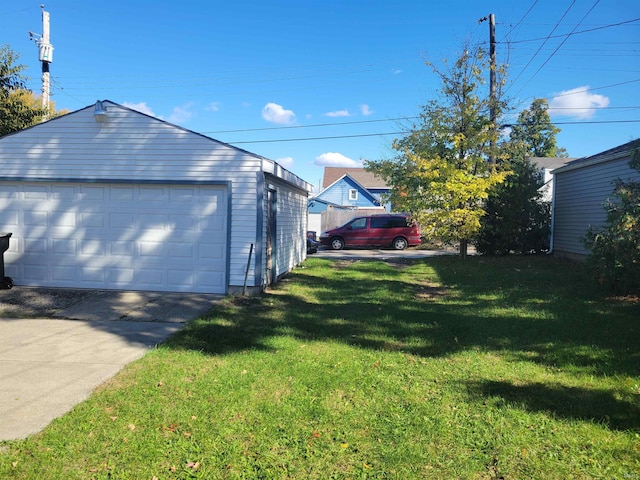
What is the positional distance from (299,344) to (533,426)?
301cm

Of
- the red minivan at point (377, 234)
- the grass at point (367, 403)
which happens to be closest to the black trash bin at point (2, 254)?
the grass at point (367, 403)

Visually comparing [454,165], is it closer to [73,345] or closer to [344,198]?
[73,345]

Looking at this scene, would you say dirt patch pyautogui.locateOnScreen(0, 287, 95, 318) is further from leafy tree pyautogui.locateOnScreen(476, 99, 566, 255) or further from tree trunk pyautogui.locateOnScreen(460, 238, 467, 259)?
leafy tree pyautogui.locateOnScreen(476, 99, 566, 255)

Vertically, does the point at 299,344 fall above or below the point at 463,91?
below

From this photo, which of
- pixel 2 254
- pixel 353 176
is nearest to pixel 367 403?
pixel 2 254

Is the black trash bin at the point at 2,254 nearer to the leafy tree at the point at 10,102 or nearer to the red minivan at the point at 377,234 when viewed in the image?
the leafy tree at the point at 10,102

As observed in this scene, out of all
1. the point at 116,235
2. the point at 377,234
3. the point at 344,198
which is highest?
the point at 344,198

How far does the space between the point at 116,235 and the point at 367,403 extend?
726cm

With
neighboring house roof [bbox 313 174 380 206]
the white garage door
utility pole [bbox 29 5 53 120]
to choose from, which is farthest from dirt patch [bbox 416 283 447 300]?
neighboring house roof [bbox 313 174 380 206]

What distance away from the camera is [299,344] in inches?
234

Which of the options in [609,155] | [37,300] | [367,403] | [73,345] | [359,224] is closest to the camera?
[367,403]

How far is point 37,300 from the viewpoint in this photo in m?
8.40

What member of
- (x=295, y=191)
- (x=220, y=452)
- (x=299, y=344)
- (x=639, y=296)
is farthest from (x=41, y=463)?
(x=295, y=191)

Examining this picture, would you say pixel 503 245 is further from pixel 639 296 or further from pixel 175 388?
pixel 175 388
